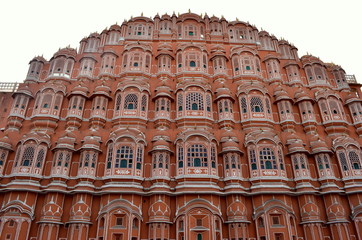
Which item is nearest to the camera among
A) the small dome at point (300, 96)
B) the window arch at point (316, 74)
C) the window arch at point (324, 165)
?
the window arch at point (324, 165)

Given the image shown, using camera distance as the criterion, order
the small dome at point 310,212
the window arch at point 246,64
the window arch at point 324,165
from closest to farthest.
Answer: the small dome at point 310,212, the window arch at point 324,165, the window arch at point 246,64

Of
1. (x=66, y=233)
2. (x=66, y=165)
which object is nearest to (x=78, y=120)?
(x=66, y=165)

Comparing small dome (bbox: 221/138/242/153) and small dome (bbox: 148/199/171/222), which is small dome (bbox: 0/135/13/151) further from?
small dome (bbox: 221/138/242/153)

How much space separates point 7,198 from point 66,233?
5.45 meters

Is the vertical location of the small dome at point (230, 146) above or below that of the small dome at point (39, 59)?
below

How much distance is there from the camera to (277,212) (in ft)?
71.9

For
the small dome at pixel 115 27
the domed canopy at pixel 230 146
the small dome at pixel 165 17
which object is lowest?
the domed canopy at pixel 230 146

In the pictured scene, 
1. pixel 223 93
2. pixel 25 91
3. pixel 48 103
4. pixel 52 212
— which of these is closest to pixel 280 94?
pixel 223 93

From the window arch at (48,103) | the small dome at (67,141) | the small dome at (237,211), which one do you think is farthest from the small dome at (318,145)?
the window arch at (48,103)

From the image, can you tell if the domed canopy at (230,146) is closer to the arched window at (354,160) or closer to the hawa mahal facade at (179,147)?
the hawa mahal facade at (179,147)

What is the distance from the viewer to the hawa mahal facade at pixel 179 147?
21469 mm

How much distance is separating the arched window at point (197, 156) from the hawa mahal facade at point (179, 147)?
0.30ft

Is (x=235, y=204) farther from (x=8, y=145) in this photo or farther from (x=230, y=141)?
(x=8, y=145)

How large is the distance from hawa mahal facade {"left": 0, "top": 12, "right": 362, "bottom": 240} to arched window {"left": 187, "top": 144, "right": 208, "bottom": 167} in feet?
0.30
